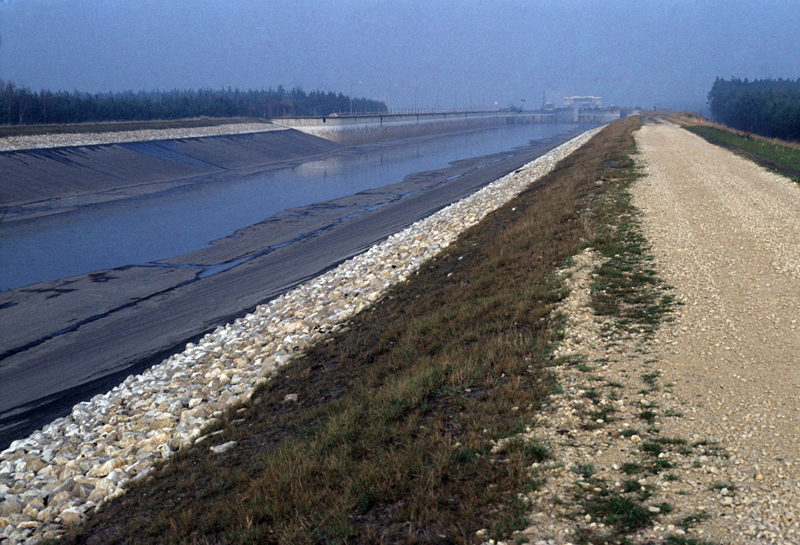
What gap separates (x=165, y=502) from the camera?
6.61 meters

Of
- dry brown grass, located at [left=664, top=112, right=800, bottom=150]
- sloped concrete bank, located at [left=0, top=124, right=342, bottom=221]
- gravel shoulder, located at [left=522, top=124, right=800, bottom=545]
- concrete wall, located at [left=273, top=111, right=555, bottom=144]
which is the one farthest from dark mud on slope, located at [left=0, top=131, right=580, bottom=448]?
concrete wall, located at [left=273, top=111, right=555, bottom=144]

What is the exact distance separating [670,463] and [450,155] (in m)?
76.4

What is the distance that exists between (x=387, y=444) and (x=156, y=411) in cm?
613

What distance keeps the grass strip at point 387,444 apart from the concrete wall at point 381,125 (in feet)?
311

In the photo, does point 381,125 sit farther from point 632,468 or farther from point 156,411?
point 632,468

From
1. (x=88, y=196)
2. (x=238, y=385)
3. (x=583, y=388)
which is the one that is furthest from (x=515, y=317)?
(x=88, y=196)

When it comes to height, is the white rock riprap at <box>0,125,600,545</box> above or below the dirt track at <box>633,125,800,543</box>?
below

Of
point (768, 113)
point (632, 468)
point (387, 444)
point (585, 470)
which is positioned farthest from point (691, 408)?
point (768, 113)

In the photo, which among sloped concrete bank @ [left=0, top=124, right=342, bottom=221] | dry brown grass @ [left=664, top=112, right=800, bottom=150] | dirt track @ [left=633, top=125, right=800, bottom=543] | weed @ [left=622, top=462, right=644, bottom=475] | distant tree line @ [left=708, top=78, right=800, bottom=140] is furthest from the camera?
distant tree line @ [left=708, top=78, right=800, bottom=140]

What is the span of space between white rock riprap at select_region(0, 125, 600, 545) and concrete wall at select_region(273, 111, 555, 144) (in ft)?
291

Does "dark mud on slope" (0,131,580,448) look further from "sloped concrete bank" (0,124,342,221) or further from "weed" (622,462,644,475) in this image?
"sloped concrete bank" (0,124,342,221)

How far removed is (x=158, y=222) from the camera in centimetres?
3656

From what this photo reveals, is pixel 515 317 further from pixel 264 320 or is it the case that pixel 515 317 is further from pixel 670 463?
pixel 264 320

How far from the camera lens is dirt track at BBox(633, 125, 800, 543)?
4414 millimetres
